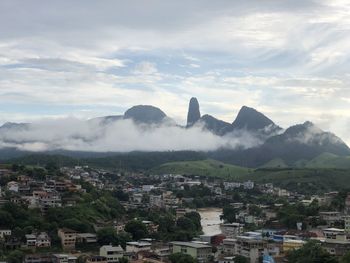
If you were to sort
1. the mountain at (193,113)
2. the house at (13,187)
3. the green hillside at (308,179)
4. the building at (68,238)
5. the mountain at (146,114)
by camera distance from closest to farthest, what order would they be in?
the building at (68,238), the house at (13,187), the green hillside at (308,179), the mountain at (193,113), the mountain at (146,114)

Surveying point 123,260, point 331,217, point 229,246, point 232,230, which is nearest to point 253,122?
point 331,217

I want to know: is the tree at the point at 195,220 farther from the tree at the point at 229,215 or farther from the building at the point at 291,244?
the building at the point at 291,244

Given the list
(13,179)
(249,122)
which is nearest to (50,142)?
(249,122)

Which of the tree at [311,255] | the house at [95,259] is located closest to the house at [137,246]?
the house at [95,259]

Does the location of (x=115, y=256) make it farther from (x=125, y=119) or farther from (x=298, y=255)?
(x=125, y=119)

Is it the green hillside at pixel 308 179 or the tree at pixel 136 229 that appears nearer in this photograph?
the tree at pixel 136 229

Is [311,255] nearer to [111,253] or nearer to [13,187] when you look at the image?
[111,253]

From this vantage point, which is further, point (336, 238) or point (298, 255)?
point (336, 238)
